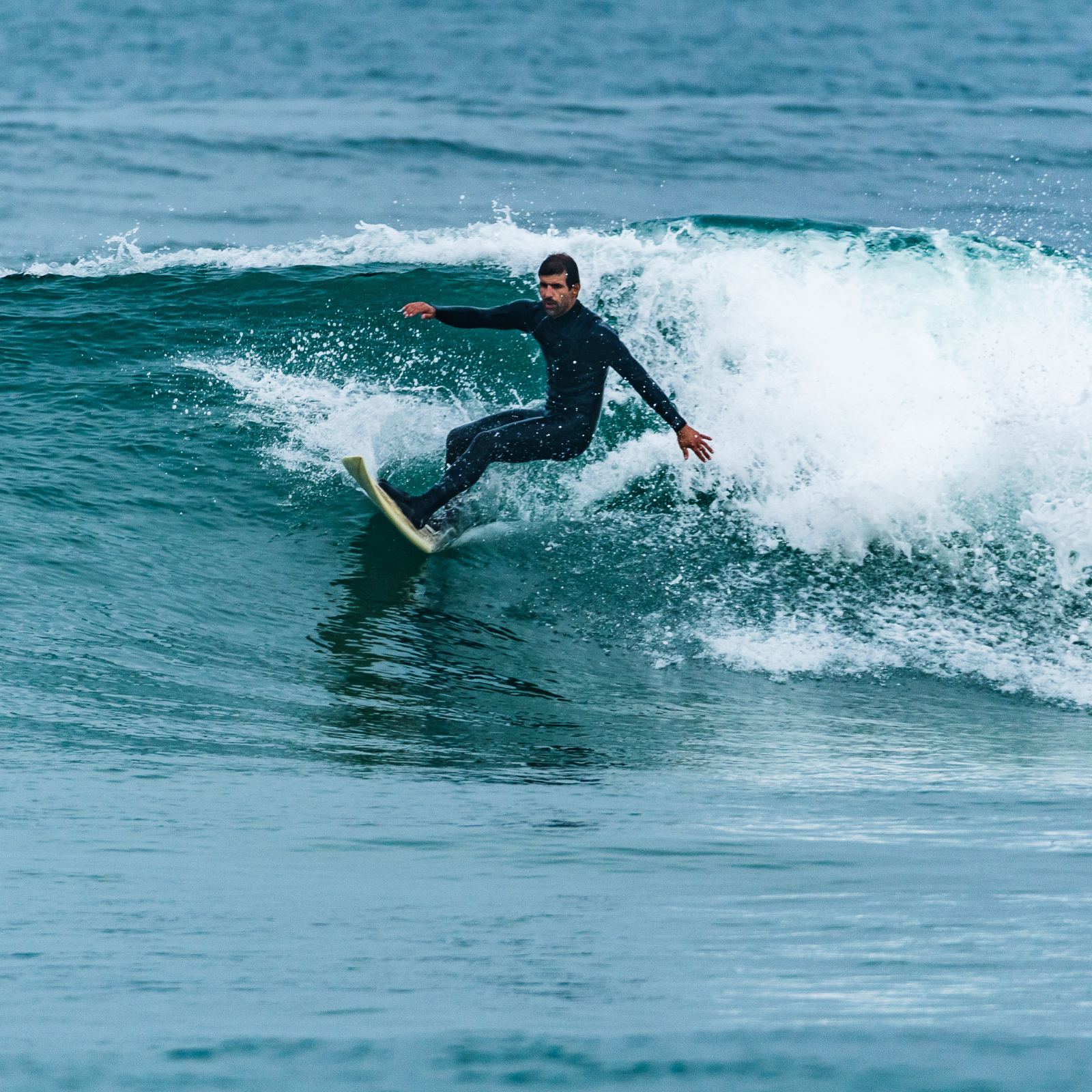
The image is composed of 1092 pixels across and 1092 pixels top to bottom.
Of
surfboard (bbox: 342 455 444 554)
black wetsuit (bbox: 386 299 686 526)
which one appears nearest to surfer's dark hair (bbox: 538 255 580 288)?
black wetsuit (bbox: 386 299 686 526)

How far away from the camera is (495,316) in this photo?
277 inches

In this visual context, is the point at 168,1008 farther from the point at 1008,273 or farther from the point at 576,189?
the point at 576,189

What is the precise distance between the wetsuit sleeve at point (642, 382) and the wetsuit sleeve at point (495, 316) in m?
0.46

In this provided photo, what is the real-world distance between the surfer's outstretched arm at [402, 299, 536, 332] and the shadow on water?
4.41 ft

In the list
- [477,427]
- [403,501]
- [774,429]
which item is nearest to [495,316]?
[477,427]

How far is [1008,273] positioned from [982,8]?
36330 millimetres

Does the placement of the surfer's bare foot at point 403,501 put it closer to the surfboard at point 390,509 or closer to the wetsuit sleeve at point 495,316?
the surfboard at point 390,509

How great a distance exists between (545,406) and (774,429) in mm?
1943

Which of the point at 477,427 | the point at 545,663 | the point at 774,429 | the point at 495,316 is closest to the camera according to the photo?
the point at 545,663

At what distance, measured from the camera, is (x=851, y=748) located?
16.4 feet

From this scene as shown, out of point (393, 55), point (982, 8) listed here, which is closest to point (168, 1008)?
point (393, 55)

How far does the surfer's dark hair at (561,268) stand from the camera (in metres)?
6.63

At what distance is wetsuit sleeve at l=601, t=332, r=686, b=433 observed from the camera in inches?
262

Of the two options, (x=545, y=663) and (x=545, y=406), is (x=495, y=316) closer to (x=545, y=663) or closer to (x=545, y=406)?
(x=545, y=406)
